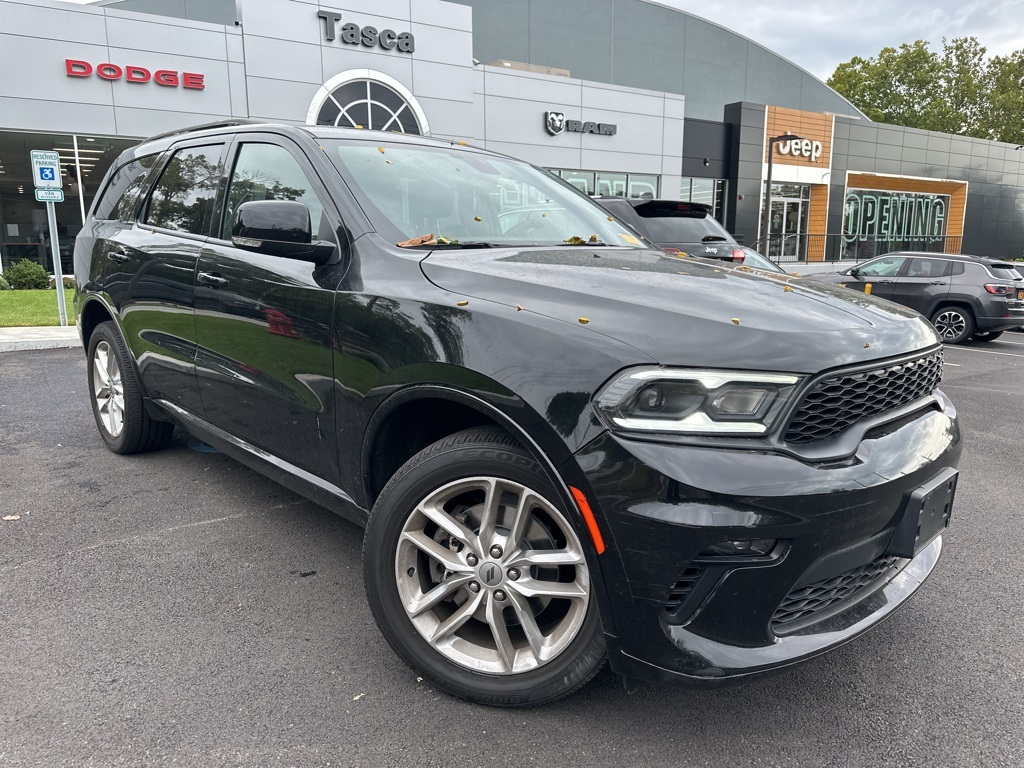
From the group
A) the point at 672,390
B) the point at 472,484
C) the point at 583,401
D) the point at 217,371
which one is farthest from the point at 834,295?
the point at 217,371

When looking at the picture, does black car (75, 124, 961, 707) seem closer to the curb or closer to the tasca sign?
the curb

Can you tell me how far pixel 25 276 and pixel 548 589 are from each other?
18276 mm

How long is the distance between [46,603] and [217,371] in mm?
1139

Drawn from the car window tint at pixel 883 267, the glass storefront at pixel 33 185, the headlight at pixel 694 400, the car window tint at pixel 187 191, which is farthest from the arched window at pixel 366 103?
the headlight at pixel 694 400

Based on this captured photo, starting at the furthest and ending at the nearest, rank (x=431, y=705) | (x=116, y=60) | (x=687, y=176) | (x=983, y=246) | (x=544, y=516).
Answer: (x=983, y=246) < (x=687, y=176) < (x=116, y=60) < (x=431, y=705) < (x=544, y=516)

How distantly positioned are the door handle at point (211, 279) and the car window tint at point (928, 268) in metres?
12.6

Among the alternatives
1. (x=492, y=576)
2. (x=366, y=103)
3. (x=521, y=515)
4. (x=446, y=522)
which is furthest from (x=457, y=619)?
(x=366, y=103)

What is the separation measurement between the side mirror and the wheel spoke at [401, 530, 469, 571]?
1079 mm

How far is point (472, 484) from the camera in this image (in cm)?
218

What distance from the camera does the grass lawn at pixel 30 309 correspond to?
1103 cm

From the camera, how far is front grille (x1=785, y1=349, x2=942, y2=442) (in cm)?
191

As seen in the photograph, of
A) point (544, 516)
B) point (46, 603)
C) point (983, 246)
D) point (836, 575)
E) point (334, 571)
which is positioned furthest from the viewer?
point (983, 246)

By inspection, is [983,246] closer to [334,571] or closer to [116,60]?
[116,60]

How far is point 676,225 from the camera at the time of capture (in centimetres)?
856
